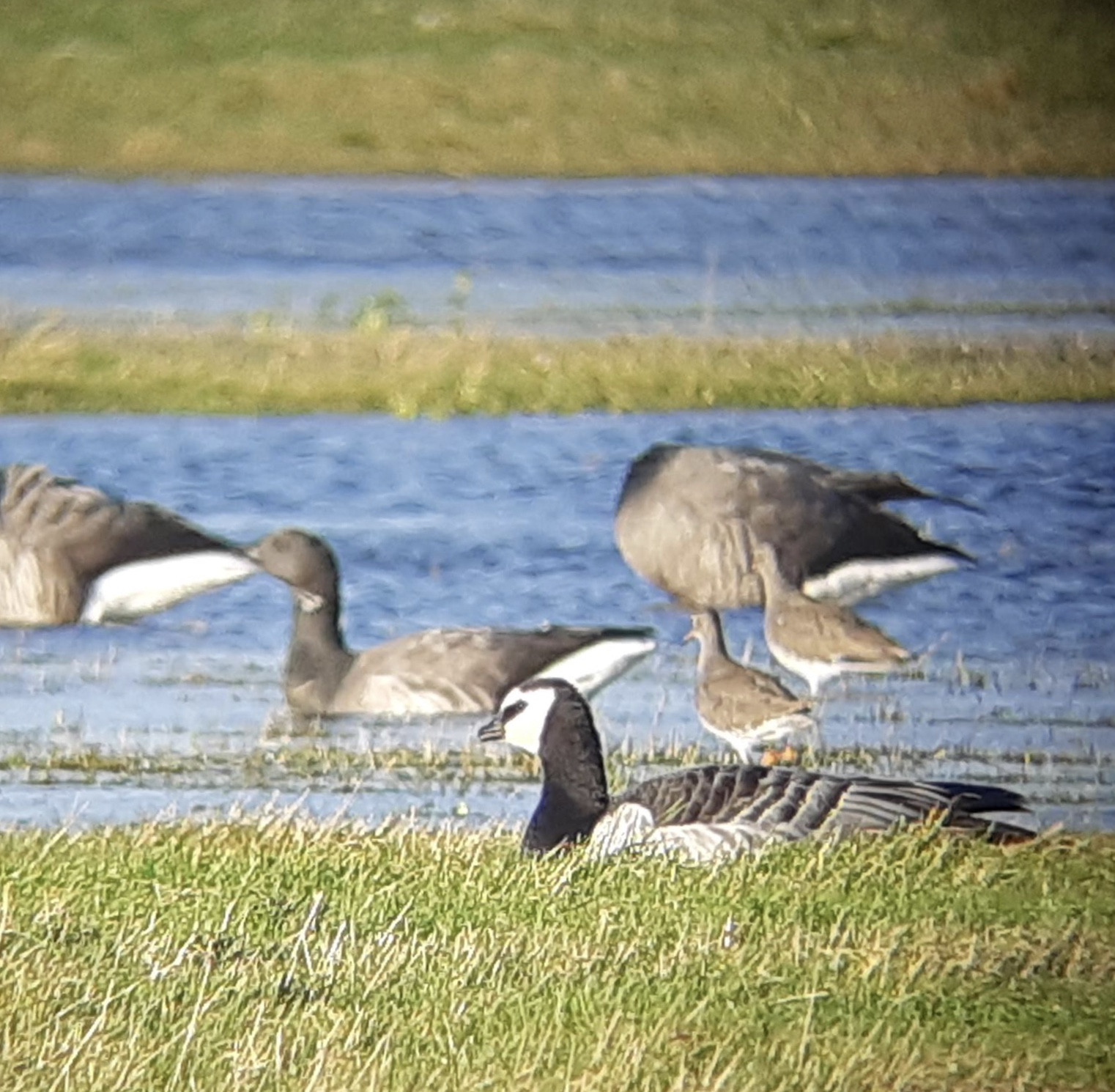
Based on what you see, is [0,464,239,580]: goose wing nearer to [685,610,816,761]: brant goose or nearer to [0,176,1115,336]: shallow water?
[0,176,1115,336]: shallow water

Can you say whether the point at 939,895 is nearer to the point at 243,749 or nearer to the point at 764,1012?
the point at 764,1012

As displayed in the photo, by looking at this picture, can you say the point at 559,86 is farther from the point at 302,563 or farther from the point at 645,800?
the point at 645,800

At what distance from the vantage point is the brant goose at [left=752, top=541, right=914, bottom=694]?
3436 millimetres

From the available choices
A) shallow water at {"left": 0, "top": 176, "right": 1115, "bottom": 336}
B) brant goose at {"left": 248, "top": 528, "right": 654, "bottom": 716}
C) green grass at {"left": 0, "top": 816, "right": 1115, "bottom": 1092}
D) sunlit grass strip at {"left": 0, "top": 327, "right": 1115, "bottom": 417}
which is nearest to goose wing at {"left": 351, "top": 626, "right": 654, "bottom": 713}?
brant goose at {"left": 248, "top": 528, "right": 654, "bottom": 716}

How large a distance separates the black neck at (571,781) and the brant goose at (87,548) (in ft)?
1.59

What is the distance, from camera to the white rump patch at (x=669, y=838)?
Answer: 3.40 m

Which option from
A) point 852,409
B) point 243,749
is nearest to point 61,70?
point 243,749

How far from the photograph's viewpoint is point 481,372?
11.4ft

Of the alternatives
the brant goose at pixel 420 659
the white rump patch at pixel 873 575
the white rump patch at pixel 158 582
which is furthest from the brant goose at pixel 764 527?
the white rump patch at pixel 158 582

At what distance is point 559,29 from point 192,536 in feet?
2.91

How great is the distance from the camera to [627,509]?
135 inches

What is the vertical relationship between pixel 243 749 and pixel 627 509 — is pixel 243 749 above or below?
below

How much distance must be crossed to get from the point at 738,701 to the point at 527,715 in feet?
0.97

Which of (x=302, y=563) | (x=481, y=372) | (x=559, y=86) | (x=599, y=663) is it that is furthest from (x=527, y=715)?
(x=559, y=86)
